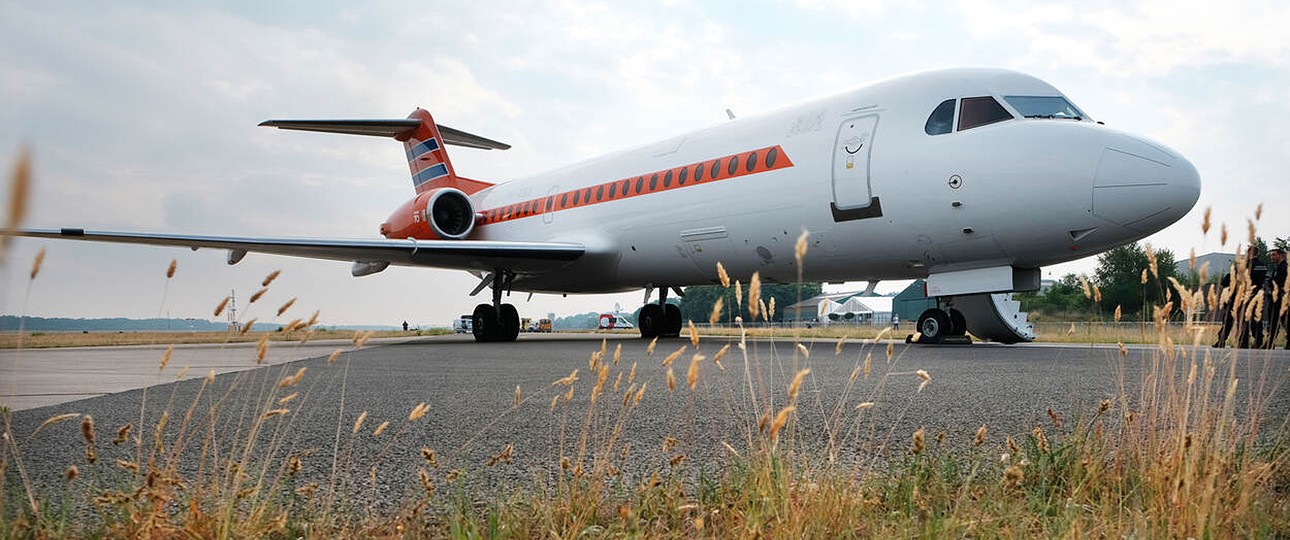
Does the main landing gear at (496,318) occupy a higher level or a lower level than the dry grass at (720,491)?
higher

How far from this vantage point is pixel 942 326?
33.9 feet

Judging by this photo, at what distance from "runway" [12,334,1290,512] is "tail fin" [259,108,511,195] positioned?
557 inches

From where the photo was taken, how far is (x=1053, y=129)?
9.15 metres

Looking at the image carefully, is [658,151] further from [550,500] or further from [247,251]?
[550,500]

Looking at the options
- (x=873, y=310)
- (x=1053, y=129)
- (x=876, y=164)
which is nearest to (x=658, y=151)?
(x=876, y=164)

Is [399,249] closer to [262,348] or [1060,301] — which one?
[262,348]

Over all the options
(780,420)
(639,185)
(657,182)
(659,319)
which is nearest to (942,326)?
(657,182)

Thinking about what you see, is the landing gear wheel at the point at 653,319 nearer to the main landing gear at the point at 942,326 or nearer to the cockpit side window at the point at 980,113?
the main landing gear at the point at 942,326

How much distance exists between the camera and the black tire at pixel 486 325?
15711mm

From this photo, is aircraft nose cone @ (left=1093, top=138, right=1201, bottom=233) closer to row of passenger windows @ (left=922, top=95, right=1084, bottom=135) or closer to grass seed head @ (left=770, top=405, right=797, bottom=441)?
row of passenger windows @ (left=922, top=95, right=1084, bottom=135)

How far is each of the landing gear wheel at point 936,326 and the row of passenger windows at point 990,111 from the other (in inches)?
87.5

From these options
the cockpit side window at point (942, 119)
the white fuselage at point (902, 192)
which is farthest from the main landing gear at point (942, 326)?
the cockpit side window at point (942, 119)

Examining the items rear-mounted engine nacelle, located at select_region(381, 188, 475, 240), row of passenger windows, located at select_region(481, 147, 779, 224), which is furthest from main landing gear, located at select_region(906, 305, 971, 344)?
rear-mounted engine nacelle, located at select_region(381, 188, 475, 240)

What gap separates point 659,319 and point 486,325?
11.7 ft
